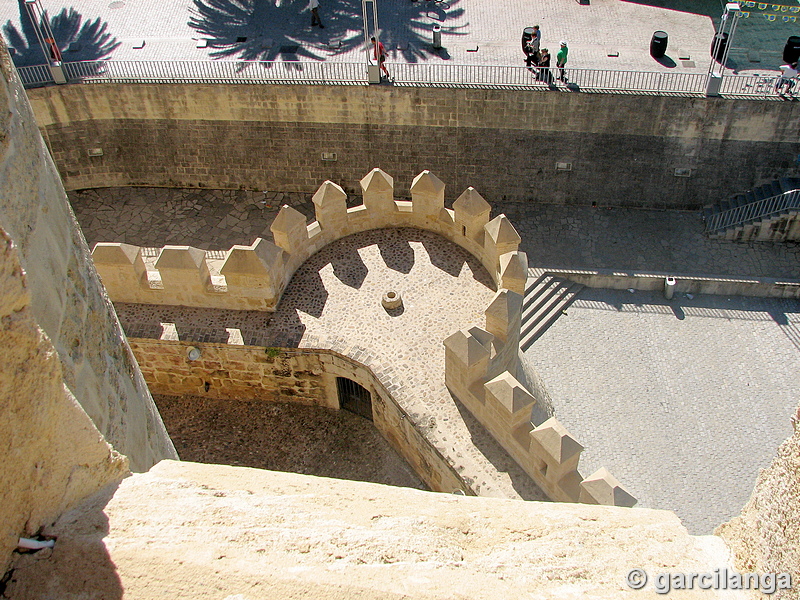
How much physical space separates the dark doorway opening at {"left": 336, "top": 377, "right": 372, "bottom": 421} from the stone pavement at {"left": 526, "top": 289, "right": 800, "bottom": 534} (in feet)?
14.7

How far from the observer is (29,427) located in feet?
11.7

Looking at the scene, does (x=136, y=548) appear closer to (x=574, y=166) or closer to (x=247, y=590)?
(x=247, y=590)

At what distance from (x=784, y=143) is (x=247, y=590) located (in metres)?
20.5

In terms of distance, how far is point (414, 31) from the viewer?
22.7m

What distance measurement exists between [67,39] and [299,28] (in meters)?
7.22

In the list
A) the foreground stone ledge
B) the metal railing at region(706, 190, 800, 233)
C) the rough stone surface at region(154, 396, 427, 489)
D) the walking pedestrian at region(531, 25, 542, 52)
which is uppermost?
the foreground stone ledge

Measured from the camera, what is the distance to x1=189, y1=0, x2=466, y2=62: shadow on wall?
21984mm

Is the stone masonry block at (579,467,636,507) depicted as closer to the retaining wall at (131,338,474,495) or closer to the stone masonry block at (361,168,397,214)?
the retaining wall at (131,338,474,495)

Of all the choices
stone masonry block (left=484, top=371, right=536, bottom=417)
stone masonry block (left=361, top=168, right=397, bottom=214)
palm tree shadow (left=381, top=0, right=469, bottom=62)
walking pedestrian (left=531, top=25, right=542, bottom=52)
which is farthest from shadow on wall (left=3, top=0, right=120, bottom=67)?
stone masonry block (left=484, top=371, right=536, bottom=417)

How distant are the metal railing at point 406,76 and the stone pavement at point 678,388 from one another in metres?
5.59

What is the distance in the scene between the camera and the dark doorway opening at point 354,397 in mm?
14469

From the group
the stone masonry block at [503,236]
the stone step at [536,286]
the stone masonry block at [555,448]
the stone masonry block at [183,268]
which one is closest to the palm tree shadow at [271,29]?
the stone step at [536,286]

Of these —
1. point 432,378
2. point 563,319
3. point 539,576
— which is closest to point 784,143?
point 563,319

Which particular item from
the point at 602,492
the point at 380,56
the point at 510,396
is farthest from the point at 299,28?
the point at 602,492
